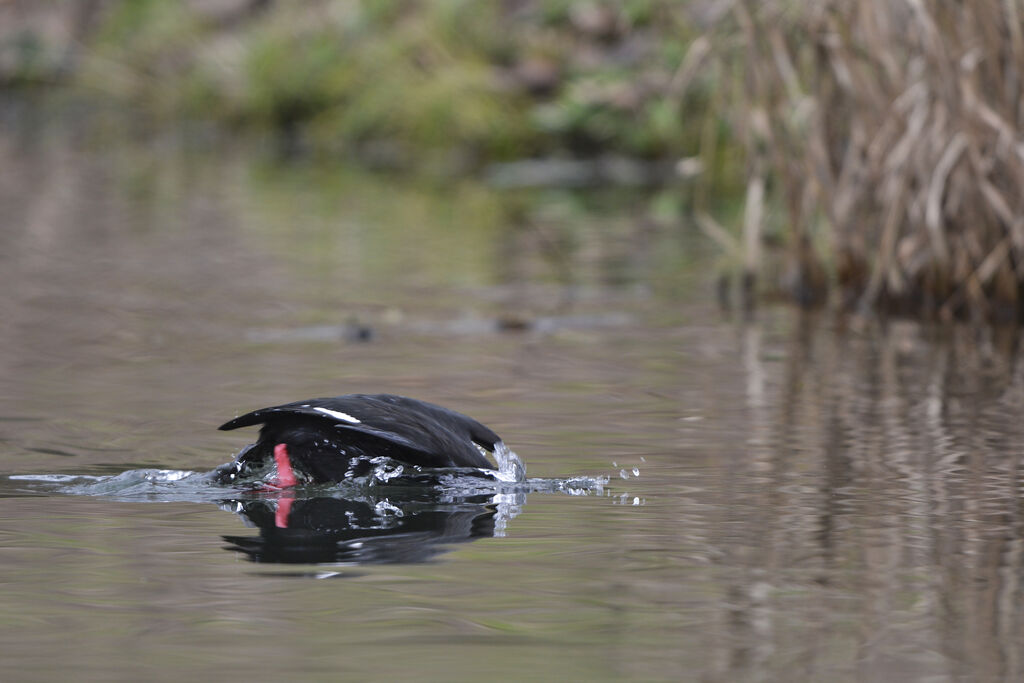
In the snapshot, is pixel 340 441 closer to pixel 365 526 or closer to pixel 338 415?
pixel 338 415

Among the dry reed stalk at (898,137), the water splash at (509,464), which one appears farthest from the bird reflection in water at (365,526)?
the dry reed stalk at (898,137)

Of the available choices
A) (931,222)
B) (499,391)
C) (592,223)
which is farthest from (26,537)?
(592,223)

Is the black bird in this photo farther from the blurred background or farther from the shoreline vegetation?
the shoreline vegetation

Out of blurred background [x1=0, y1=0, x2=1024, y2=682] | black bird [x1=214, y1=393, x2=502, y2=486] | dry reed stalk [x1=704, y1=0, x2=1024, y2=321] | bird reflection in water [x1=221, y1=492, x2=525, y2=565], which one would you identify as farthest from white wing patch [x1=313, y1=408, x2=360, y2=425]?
dry reed stalk [x1=704, y1=0, x2=1024, y2=321]

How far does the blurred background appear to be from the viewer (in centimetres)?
292

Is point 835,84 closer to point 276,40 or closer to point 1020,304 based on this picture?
point 1020,304

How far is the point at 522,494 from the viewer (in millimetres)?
4105

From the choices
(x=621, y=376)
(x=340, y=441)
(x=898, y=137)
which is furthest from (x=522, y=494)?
(x=898, y=137)

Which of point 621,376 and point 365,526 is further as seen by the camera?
point 621,376

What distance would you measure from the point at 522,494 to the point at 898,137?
10.4ft

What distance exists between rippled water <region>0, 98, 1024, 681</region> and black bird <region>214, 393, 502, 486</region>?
8cm

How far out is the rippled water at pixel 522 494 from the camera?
283 centimetres

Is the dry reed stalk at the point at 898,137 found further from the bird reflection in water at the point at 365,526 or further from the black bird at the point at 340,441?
the bird reflection in water at the point at 365,526

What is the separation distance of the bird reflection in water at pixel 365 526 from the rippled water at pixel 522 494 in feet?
0.03
